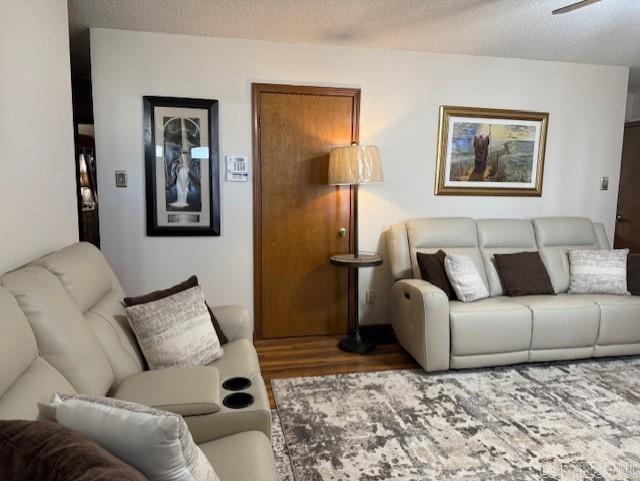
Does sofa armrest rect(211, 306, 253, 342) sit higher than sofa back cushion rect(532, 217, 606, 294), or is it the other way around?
sofa back cushion rect(532, 217, 606, 294)

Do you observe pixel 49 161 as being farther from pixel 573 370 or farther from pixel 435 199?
pixel 573 370

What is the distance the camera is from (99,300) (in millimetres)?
2014

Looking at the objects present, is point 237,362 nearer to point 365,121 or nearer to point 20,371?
point 20,371

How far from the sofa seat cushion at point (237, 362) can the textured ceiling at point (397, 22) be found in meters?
2.05

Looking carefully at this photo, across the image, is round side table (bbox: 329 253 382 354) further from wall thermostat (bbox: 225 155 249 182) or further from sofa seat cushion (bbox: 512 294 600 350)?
sofa seat cushion (bbox: 512 294 600 350)

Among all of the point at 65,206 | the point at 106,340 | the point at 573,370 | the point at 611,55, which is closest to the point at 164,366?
the point at 106,340

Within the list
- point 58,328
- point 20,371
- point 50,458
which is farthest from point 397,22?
point 50,458

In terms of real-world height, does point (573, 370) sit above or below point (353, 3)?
below

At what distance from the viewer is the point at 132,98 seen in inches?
129

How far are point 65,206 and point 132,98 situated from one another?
121 centimetres

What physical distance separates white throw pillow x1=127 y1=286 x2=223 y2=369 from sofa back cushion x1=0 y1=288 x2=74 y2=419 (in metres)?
0.58

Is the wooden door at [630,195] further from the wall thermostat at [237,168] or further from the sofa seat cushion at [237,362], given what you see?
the sofa seat cushion at [237,362]

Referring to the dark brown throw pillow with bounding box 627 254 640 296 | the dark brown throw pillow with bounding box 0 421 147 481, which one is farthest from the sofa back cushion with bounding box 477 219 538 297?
the dark brown throw pillow with bounding box 0 421 147 481

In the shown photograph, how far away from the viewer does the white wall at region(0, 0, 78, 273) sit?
1.74m
